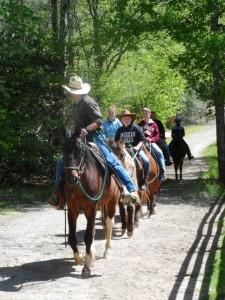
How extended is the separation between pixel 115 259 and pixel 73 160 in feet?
6.95

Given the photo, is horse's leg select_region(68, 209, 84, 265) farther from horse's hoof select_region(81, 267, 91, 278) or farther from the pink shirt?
the pink shirt

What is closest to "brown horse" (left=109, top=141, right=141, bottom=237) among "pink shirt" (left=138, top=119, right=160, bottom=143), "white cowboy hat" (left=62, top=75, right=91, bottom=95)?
"white cowboy hat" (left=62, top=75, right=91, bottom=95)

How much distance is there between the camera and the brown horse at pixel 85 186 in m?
8.40

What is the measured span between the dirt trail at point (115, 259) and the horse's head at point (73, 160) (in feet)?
4.78

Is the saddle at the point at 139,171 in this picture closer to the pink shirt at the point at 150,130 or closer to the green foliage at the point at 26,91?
the pink shirt at the point at 150,130

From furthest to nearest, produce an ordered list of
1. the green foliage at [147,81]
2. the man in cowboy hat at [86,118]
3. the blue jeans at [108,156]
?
the green foliage at [147,81], the blue jeans at [108,156], the man in cowboy hat at [86,118]

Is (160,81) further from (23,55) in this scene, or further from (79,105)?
(79,105)

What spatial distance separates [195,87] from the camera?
20.4m

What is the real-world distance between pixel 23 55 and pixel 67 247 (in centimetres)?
1077

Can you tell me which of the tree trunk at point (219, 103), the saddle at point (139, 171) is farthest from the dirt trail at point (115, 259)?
the tree trunk at point (219, 103)

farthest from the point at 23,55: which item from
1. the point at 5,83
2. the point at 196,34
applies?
the point at 196,34

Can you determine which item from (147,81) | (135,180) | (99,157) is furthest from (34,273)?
(147,81)

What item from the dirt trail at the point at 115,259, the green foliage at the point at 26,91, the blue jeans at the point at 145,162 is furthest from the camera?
the green foliage at the point at 26,91

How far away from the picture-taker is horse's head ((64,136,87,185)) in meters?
8.32
